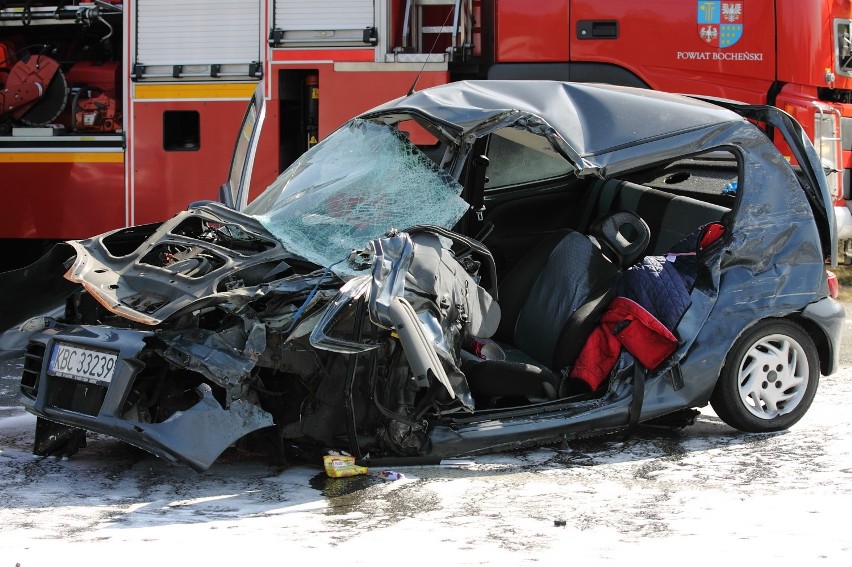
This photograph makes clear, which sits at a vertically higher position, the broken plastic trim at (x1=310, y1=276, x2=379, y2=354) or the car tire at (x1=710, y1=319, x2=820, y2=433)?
the broken plastic trim at (x1=310, y1=276, x2=379, y2=354)

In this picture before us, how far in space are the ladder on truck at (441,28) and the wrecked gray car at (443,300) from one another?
3.18 metres

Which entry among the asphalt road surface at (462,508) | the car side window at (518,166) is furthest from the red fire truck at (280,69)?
the asphalt road surface at (462,508)

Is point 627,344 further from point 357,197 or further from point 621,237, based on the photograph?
point 357,197

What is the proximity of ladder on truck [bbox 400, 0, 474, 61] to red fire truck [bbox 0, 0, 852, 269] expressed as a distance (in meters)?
0.02

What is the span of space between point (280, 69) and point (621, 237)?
483cm

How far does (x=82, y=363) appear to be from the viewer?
4.44m

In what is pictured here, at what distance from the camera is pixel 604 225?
549cm

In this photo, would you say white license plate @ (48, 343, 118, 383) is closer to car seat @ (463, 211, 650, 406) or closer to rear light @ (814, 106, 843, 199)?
car seat @ (463, 211, 650, 406)

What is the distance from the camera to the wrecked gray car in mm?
4395

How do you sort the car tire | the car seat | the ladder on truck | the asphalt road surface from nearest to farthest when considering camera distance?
the asphalt road surface < the car seat < the car tire < the ladder on truck

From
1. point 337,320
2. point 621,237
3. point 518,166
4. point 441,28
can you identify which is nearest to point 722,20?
point 441,28

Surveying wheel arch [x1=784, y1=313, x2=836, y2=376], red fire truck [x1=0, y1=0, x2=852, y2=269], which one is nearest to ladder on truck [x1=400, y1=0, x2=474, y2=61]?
red fire truck [x1=0, y1=0, x2=852, y2=269]

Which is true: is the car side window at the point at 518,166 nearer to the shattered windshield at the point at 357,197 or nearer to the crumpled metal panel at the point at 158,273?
the shattered windshield at the point at 357,197

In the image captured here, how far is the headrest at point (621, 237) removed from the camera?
17.9 ft
